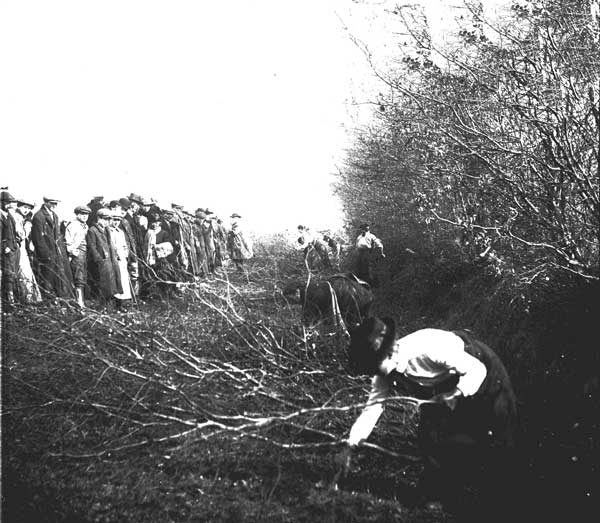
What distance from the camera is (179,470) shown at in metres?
4.37

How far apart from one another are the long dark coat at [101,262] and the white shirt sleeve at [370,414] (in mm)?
6387

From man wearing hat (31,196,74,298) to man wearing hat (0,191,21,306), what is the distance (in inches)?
14.1

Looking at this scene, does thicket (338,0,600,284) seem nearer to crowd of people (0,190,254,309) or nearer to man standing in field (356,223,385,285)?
crowd of people (0,190,254,309)

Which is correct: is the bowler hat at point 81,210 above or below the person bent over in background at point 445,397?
above

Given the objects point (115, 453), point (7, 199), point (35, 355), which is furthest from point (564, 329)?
point (7, 199)

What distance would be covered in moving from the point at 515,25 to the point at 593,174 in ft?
6.00

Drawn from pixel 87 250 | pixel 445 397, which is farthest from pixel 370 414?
pixel 87 250

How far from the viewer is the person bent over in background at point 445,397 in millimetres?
3514

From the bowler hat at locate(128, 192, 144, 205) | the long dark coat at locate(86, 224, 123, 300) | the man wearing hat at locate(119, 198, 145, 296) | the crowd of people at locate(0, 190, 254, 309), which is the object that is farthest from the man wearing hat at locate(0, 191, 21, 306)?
the bowler hat at locate(128, 192, 144, 205)

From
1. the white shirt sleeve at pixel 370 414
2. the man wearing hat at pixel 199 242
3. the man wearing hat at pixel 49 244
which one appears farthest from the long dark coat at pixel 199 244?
the white shirt sleeve at pixel 370 414

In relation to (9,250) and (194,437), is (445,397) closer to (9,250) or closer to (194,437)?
(194,437)

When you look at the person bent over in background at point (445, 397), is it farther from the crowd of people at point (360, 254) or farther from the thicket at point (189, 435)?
the crowd of people at point (360, 254)

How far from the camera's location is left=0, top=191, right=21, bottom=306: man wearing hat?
804cm

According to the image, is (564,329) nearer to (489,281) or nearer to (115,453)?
(489,281)
